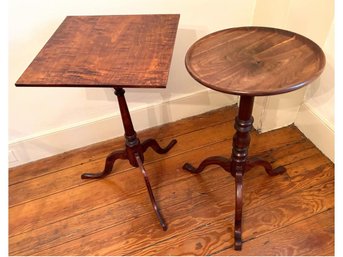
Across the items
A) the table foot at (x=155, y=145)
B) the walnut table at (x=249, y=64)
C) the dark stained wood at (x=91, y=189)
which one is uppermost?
the walnut table at (x=249, y=64)

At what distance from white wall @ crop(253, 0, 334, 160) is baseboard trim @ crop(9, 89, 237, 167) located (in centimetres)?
35

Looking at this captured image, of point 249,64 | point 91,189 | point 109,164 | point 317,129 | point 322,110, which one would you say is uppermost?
point 249,64

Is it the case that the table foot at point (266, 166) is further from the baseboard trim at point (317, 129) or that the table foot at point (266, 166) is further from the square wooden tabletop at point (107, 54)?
the square wooden tabletop at point (107, 54)

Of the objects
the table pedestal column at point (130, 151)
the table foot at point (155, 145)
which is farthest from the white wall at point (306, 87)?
the table pedestal column at point (130, 151)

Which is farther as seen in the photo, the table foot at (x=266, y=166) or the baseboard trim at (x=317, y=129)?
the baseboard trim at (x=317, y=129)

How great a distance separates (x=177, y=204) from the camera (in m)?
1.44

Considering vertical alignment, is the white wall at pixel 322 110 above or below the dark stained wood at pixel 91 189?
above

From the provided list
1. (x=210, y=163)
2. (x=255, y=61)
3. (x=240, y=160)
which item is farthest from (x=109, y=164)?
(x=255, y=61)

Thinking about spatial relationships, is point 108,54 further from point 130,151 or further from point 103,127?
point 103,127

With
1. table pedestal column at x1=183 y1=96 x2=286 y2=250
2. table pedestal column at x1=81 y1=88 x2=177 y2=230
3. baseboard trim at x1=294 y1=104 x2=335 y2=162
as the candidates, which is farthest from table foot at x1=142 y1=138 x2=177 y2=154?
baseboard trim at x1=294 y1=104 x2=335 y2=162

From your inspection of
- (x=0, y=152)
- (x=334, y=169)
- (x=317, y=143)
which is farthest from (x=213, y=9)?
(x=0, y=152)

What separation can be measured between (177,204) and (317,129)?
0.88 metres

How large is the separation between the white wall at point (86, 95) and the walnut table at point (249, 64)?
1.48 ft

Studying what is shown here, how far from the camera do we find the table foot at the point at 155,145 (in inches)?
61.7
